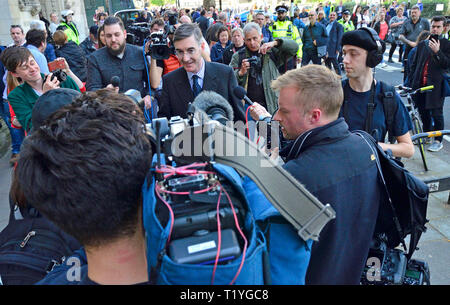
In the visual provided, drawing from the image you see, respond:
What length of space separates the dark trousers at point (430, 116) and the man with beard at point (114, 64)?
432 cm

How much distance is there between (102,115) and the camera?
103cm

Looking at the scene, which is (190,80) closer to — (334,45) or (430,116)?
(430,116)

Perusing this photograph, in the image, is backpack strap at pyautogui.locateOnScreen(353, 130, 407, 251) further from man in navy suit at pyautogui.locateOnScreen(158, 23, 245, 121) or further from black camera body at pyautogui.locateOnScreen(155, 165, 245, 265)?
A: man in navy suit at pyautogui.locateOnScreen(158, 23, 245, 121)

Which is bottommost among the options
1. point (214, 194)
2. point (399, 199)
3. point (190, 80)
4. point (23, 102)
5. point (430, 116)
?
point (430, 116)

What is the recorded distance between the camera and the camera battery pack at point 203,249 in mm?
895

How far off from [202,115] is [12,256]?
953mm

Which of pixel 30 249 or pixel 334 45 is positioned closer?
pixel 30 249

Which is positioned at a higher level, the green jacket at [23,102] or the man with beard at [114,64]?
the man with beard at [114,64]

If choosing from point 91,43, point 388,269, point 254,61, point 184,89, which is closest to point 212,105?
point 388,269

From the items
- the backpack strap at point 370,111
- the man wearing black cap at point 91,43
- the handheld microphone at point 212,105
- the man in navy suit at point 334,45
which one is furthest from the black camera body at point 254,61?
the man in navy suit at point 334,45

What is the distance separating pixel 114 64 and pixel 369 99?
2845 millimetres

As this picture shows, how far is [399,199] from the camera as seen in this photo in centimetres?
186

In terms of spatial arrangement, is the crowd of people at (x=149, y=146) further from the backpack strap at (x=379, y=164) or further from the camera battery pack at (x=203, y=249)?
the camera battery pack at (x=203, y=249)

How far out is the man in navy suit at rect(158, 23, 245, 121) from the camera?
10.5 ft
